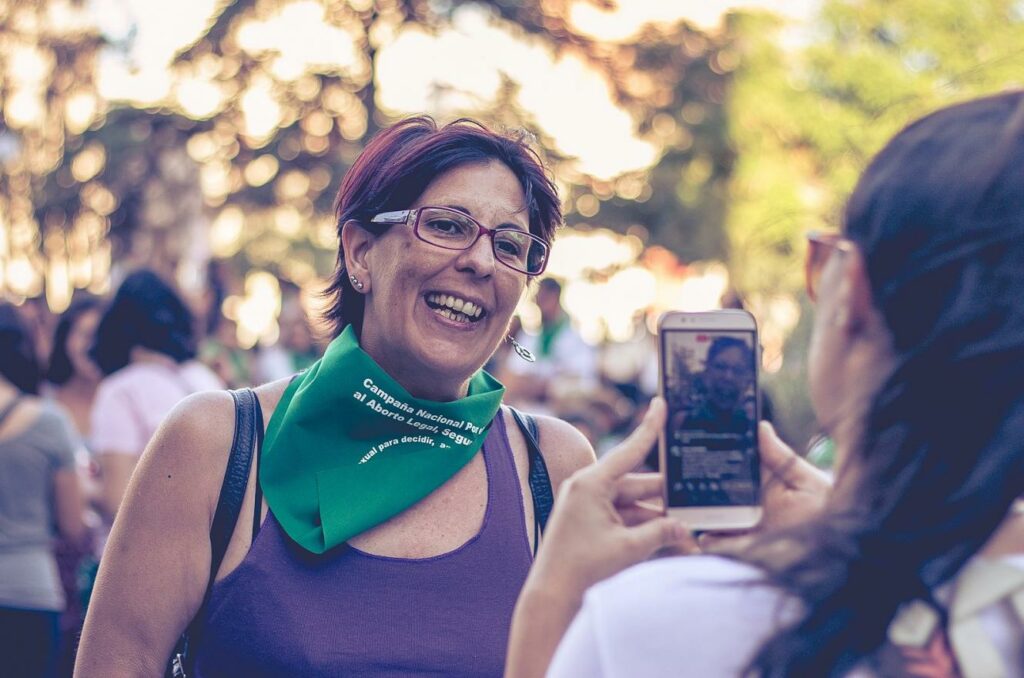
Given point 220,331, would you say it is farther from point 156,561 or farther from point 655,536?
point 655,536

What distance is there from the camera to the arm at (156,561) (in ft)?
8.63

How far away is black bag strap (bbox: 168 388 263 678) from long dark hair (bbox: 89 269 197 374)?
2636 mm

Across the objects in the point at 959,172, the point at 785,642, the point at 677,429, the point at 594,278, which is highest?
the point at 959,172

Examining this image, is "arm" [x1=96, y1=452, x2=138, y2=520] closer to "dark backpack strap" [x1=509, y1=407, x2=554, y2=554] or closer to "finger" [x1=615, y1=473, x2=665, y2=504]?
"dark backpack strap" [x1=509, y1=407, x2=554, y2=554]

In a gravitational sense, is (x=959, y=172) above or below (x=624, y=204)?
above

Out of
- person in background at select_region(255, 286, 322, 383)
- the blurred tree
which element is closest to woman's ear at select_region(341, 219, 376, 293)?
person in background at select_region(255, 286, 322, 383)

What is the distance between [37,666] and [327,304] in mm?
2459

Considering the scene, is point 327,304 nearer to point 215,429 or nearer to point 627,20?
point 215,429

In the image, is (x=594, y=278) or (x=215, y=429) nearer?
(x=215, y=429)

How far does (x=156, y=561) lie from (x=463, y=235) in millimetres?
1030

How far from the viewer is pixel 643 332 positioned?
531 inches

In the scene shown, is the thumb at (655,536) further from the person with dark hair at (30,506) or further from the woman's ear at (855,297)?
the person with dark hair at (30,506)

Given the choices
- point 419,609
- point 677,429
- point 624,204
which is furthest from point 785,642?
point 624,204

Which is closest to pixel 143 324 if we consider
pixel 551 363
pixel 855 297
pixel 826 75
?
pixel 855 297
